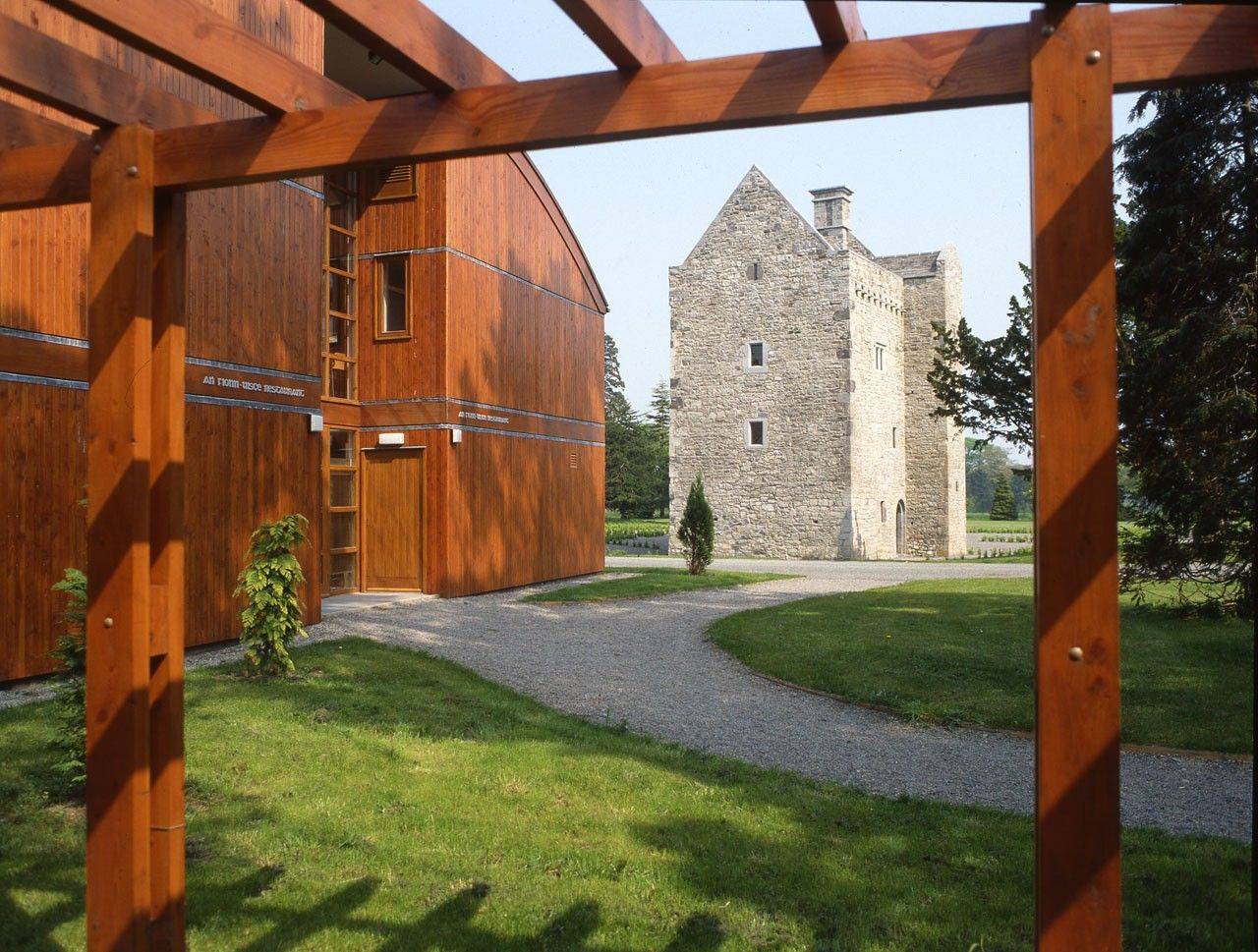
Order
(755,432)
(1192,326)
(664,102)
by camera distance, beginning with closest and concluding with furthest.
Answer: (664,102)
(1192,326)
(755,432)

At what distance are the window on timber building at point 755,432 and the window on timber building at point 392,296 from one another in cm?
1833

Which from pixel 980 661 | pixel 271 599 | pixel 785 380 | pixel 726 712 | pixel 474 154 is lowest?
pixel 726 712

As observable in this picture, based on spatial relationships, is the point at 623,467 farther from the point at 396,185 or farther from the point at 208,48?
the point at 208,48

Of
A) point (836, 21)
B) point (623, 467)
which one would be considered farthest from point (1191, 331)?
point (623, 467)

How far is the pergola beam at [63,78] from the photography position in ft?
11.3

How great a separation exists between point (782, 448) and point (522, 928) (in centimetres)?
2954

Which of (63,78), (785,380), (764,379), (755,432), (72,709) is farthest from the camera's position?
(755,432)

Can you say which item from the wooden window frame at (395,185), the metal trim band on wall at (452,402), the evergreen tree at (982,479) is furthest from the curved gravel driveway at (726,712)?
the evergreen tree at (982,479)

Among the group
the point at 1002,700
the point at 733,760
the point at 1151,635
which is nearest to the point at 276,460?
the point at 733,760

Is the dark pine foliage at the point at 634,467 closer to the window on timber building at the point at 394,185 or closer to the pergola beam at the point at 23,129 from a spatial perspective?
the window on timber building at the point at 394,185

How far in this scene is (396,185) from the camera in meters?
16.6

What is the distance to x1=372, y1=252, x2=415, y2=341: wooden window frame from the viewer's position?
16.6 metres

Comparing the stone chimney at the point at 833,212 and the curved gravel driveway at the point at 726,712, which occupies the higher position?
the stone chimney at the point at 833,212

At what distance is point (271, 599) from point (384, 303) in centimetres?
859
